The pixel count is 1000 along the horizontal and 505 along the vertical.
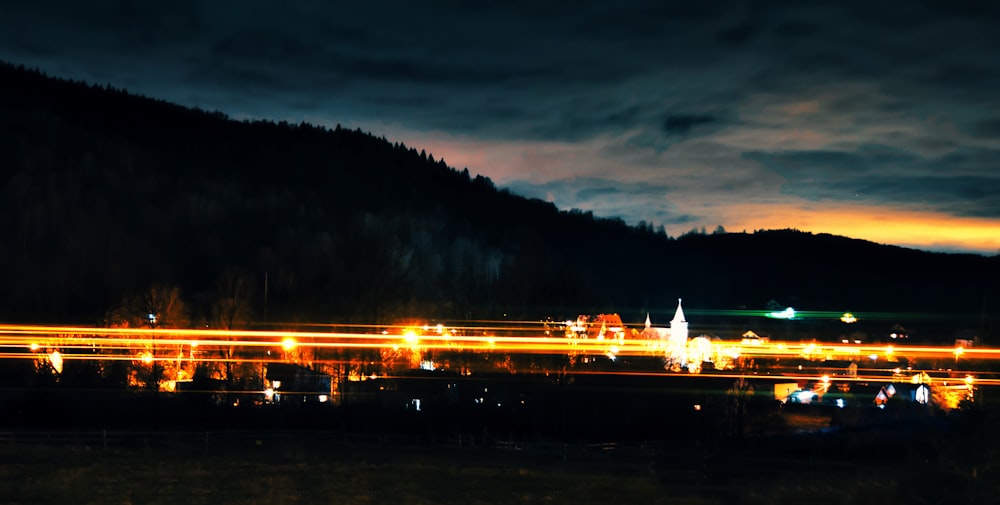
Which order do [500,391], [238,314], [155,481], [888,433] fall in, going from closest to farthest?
1. [155,481]
2. [888,433]
3. [500,391]
4. [238,314]

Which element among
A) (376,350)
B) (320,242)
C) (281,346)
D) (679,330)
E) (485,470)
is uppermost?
(320,242)

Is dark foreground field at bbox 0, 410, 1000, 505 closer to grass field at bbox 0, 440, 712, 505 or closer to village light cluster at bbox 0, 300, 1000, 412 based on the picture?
grass field at bbox 0, 440, 712, 505

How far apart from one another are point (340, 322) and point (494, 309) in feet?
42.9

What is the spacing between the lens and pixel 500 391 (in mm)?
39375

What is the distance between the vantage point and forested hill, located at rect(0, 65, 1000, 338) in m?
71.2

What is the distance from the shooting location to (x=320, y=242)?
84625mm

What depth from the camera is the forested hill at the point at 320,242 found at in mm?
71188

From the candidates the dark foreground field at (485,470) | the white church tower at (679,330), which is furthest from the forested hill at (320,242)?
the dark foreground field at (485,470)

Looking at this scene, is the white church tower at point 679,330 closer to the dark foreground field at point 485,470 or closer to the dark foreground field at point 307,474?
the dark foreground field at point 485,470

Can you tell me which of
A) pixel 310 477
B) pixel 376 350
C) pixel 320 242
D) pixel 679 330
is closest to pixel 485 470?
pixel 310 477

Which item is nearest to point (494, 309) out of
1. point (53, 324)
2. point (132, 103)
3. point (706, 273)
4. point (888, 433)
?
point (53, 324)

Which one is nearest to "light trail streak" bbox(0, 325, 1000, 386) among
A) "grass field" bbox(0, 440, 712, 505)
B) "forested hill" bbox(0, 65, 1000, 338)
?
"forested hill" bbox(0, 65, 1000, 338)

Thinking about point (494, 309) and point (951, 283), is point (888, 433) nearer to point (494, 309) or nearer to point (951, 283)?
point (494, 309)

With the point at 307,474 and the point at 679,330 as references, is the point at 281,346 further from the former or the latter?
the point at 679,330
